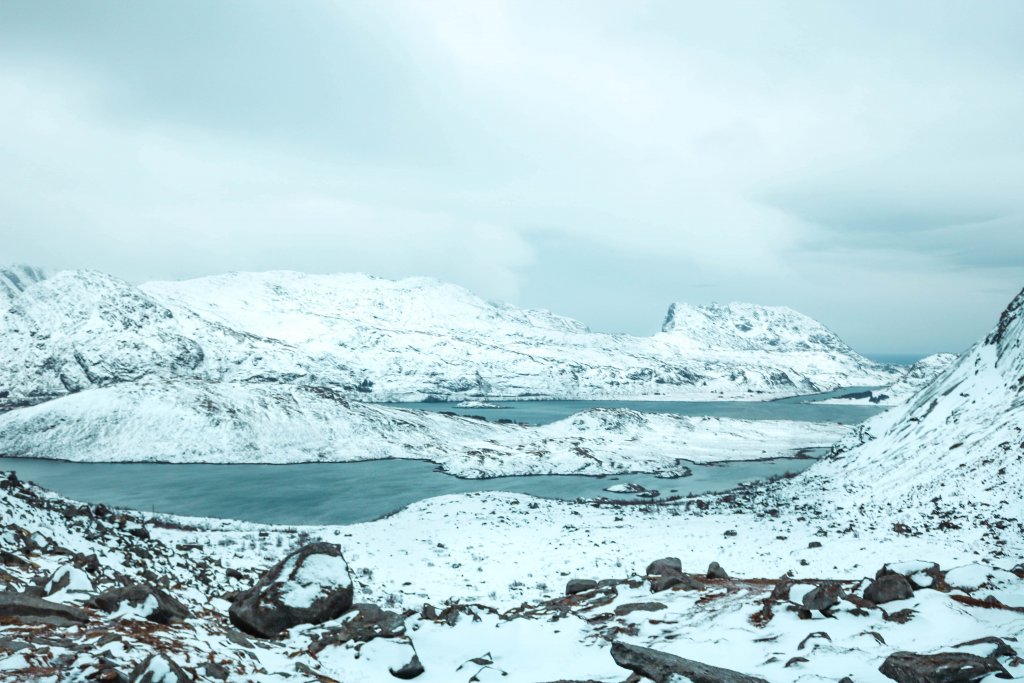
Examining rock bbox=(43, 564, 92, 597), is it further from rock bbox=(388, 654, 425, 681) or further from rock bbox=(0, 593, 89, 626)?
rock bbox=(388, 654, 425, 681)

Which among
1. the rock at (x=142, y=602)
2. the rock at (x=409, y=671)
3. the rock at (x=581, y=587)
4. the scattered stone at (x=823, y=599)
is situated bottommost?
the rock at (x=581, y=587)

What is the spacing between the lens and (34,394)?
13662 centimetres

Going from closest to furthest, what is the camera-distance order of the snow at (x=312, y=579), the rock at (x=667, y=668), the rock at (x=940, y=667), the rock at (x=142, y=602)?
the rock at (x=940, y=667), the rock at (x=667, y=668), the rock at (x=142, y=602), the snow at (x=312, y=579)

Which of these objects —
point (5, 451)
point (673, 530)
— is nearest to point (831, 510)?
point (673, 530)

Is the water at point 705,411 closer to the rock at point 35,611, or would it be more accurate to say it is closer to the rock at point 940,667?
the rock at point 35,611

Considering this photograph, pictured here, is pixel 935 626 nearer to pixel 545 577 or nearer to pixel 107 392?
pixel 545 577

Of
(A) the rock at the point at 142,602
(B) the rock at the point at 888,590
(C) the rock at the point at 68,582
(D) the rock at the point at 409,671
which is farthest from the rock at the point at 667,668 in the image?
(C) the rock at the point at 68,582

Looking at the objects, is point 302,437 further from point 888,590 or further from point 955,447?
point 888,590

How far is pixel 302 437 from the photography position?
85375 mm

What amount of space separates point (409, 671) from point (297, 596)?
4.14 meters

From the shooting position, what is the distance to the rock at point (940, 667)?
744 cm

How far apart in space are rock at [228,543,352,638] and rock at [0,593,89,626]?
12.9 feet

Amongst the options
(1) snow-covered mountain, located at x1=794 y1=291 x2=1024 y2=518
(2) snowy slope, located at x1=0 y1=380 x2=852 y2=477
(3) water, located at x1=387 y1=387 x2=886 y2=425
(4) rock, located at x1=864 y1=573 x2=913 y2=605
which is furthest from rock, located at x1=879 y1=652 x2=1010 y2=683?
(3) water, located at x1=387 y1=387 x2=886 y2=425

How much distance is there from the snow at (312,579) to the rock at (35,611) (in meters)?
4.54
